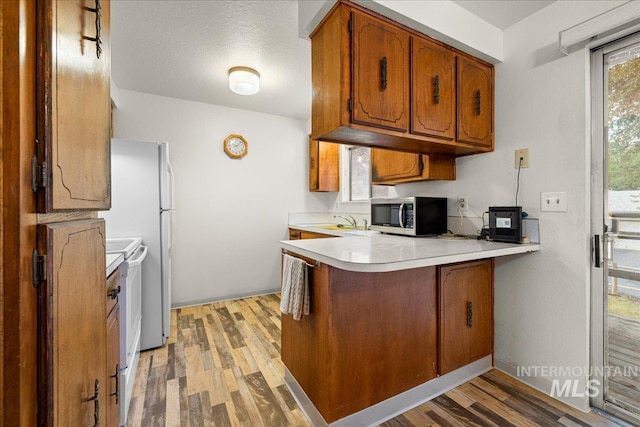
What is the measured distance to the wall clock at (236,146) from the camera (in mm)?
3488

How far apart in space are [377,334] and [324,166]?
2806 mm

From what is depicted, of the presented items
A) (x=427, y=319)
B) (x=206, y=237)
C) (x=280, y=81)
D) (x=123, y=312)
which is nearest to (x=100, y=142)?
(x=123, y=312)

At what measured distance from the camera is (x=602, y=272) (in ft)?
5.15

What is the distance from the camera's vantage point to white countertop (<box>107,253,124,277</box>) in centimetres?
122

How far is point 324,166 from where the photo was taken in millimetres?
3936

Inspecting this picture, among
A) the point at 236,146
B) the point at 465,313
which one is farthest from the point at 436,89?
the point at 236,146

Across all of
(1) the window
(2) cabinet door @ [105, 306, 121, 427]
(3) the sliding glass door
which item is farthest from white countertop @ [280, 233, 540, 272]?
(1) the window

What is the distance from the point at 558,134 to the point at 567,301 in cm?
102

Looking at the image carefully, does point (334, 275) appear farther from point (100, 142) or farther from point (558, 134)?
point (558, 134)

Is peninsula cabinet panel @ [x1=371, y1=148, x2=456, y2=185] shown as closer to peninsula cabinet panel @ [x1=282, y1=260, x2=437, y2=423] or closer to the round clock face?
peninsula cabinet panel @ [x1=282, y1=260, x2=437, y2=423]

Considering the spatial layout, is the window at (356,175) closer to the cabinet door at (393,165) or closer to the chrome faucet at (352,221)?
the chrome faucet at (352,221)

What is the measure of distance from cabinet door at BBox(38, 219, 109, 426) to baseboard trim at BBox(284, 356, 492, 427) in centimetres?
98

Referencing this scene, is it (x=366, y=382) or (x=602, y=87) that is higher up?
(x=602, y=87)

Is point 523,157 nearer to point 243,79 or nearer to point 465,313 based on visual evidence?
point 465,313
